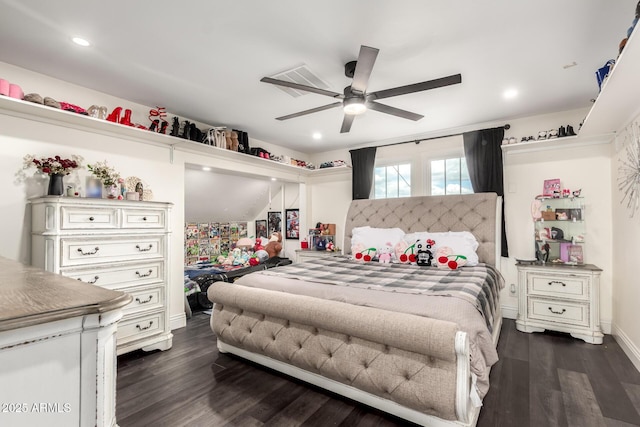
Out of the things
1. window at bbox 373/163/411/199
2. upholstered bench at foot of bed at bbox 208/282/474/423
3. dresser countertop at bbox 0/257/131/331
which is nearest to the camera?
dresser countertop at bbox 0/257/131/331

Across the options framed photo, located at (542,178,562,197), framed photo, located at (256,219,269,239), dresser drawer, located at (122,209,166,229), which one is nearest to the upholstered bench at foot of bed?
dresser drawer, located at (122,209,166,229)

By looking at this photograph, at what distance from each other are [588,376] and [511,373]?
1.87 ft

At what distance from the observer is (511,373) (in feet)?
8.03

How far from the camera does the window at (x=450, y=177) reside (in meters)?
4.26

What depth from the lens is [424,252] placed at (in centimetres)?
332

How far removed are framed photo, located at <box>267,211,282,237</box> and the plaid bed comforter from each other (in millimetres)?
3214

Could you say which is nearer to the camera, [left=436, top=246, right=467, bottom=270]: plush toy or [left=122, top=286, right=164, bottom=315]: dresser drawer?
[left=122, top=286, right=164, bottom=315]: dresser drawer

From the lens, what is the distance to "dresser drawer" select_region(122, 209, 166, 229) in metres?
2.77

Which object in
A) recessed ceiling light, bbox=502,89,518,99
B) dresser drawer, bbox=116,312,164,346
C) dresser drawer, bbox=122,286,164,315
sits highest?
recessed ceiling light, bbox=502,89,518,99

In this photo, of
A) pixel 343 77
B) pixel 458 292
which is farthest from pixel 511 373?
pixel 343 77

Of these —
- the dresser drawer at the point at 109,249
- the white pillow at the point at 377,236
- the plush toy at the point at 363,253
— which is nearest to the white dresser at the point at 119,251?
the dresser drawer at the point at 109,249

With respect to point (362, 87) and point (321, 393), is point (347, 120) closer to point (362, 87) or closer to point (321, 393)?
point (362, 87)

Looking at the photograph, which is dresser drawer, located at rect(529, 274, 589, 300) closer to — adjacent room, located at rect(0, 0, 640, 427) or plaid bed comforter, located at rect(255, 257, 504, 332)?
adjacent room, located at rect(0, 0, 640, 427)

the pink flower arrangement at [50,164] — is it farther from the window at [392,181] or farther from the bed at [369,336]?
the window at [392,181]
